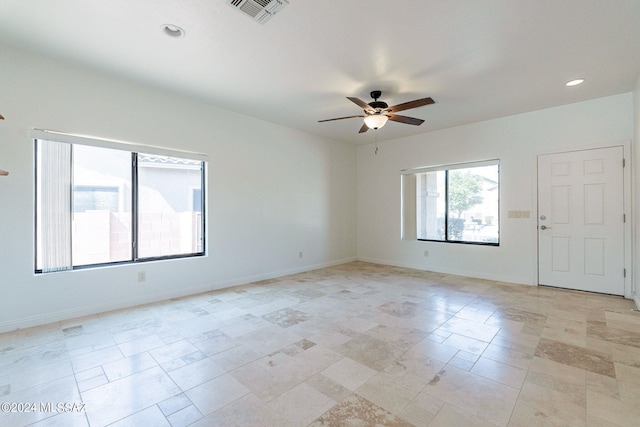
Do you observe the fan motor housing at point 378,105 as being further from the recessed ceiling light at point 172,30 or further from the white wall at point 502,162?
the white wall at point 502,162

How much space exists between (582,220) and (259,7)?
16.5 feet

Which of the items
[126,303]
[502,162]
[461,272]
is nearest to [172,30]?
[126,303]

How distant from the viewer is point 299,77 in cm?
A: 336

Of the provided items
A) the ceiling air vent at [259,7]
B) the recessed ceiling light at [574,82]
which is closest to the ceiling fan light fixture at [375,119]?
the ceiling air vent at [259,7]

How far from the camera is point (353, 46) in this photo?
8.95 feet

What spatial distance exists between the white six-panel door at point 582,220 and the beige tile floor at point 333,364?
0.48m

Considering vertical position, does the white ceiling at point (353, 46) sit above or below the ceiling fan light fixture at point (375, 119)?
above

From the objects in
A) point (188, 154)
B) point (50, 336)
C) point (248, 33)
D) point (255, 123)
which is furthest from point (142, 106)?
point (50, 336)

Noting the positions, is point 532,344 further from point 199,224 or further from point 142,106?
point 142,106

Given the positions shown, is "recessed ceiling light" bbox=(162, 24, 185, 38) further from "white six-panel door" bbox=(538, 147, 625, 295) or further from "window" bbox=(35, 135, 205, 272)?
"white six-panel door" bbox=(538, 147, 625, 295)

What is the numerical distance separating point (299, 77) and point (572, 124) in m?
4.08

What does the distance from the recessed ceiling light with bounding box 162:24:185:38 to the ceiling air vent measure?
64 cm

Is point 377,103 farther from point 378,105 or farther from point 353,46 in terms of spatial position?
point 353,46

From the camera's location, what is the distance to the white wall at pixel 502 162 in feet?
13.4
